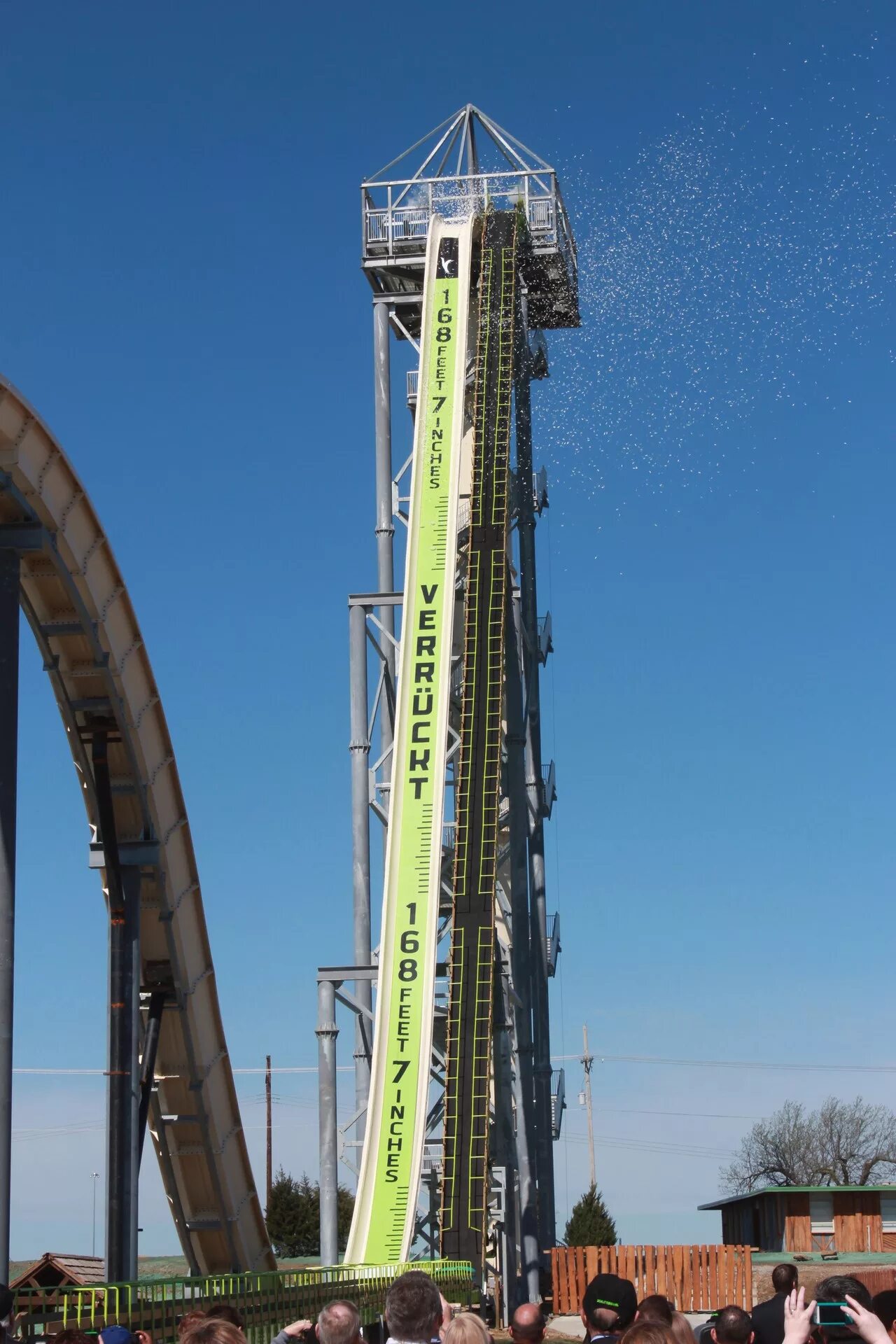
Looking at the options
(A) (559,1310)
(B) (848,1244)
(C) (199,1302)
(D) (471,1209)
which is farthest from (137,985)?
(B) (848,1244)

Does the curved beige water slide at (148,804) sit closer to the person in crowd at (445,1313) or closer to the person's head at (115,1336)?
the person in crowd at (445,1313)

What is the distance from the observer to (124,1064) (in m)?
20.3

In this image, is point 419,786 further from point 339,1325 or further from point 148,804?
point 339,1325

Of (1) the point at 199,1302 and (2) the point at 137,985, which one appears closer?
(1) the point at 199,1302

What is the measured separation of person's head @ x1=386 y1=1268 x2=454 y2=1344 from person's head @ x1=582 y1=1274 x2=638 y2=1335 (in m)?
0.94

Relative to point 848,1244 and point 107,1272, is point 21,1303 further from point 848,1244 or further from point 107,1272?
point 848,1244

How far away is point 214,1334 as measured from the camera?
5730mm


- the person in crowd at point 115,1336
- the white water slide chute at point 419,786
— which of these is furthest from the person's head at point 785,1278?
the white water slide chute at point 419,786

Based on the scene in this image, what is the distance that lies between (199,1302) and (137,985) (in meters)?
7.94

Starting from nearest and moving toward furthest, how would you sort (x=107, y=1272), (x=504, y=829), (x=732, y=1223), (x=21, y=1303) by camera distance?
(x=21, y=1303)
(x=107, y=1272)
(x=504, y=829)
(x=732, y=1223)

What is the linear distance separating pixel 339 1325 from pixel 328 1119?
64.2 ft

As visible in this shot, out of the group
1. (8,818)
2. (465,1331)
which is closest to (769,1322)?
(465,1331)

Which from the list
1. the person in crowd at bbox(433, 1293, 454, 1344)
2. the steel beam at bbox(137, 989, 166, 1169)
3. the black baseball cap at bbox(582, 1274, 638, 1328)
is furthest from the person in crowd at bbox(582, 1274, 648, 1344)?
the steel beam at bbox(137, 989, 166, 1169)

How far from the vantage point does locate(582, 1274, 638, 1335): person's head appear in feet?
22.6
